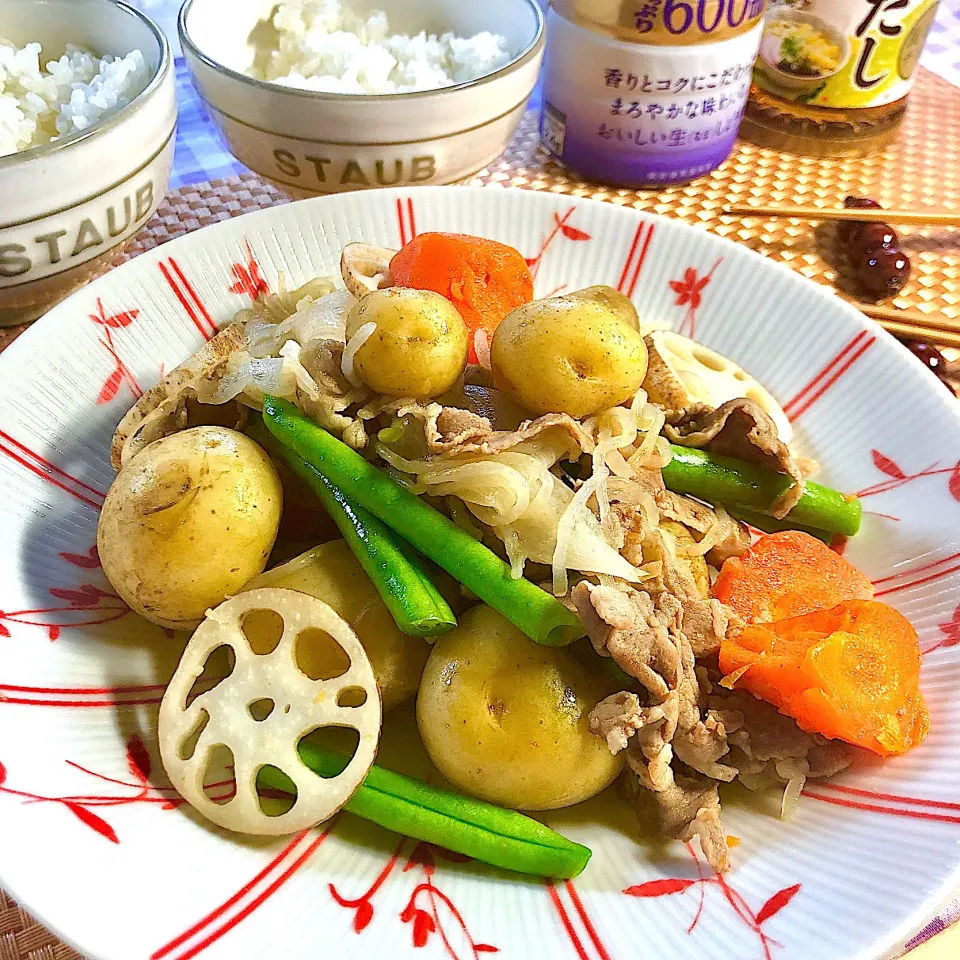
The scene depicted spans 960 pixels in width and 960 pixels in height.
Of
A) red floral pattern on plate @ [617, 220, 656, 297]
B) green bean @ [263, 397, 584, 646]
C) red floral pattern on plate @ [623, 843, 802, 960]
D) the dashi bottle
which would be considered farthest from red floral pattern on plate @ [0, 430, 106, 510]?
the dashi bottle

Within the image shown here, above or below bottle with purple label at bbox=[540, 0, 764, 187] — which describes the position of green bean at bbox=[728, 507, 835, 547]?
below

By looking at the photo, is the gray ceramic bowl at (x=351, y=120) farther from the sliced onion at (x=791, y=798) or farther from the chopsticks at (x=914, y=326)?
the sliced onion at (x=791, y=798)

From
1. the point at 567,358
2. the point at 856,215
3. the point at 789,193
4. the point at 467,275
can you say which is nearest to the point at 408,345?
the point at 567,358

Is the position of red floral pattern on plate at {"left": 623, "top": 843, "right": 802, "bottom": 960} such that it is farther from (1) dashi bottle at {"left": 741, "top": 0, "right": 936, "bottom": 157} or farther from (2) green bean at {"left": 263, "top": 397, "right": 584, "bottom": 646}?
(1) dashi bottle at {"left": 741, "top": 0, "right": 936, "bottom": 157}

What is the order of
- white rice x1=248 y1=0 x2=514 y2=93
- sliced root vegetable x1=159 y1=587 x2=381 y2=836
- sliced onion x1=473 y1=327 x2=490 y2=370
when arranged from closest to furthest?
1. sliced root vegetable x1=159 y1=587 x2=381 y2=836
2. sliced onion x1=473 y1=327 x2=490 y2=370
3. white rice x1=248 y1=0 x2=514 y2=93

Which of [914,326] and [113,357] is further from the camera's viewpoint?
[914,326]

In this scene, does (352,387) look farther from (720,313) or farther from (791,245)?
(791,245)

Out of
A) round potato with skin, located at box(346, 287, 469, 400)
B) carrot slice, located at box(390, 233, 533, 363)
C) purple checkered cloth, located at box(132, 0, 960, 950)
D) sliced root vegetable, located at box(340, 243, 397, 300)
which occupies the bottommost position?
purple checkered cloth, located at box(132, 0, 960, 950)

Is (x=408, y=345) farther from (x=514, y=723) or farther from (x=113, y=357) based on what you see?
(x=113, y=357)
